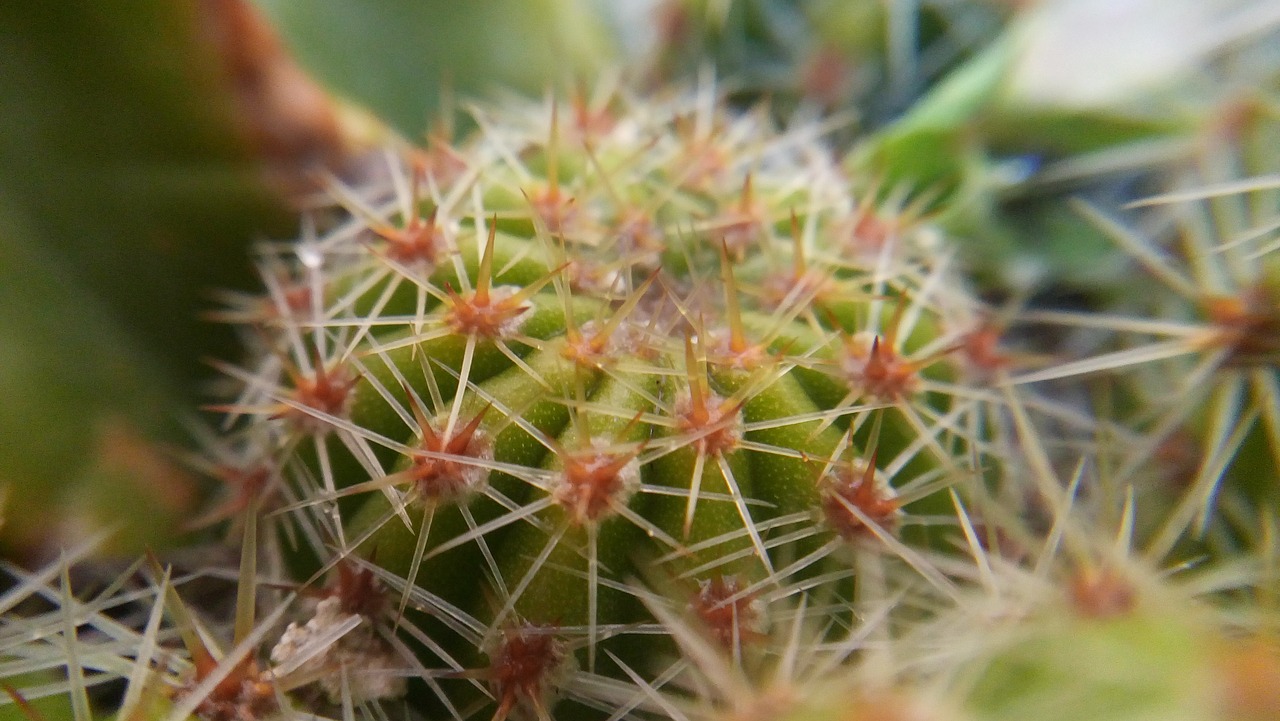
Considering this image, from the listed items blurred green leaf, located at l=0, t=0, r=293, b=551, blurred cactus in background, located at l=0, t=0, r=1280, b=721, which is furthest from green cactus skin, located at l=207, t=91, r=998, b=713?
blurred green leaf, located at l=0, t=0, r=293, b=551

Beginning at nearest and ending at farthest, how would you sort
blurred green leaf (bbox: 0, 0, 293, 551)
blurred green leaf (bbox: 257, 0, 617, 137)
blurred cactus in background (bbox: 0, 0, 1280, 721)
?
blurred cactus in background (bbox: 0, 0, 1280, 721)
blurred green leaf (bbox: 0, 0, 293, 551)
blurred green leaf (bbox: 257, 0, 617, 137)

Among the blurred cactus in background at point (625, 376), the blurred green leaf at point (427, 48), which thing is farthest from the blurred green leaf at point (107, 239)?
the blurred green leaf at point (427, 48)

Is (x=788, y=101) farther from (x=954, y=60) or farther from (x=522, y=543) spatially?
(x=522, y=543)

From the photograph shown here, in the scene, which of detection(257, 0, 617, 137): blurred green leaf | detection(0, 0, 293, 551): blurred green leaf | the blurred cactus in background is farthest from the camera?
detection(257, 0, 617, 137): blurred green leaf

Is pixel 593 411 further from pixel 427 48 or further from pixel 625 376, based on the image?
pixel 427 48

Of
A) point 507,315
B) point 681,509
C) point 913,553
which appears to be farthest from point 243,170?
point 913,553

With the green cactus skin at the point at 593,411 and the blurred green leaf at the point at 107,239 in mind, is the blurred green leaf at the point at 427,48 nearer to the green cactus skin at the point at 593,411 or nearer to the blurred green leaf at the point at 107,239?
the blurred green leaf at the point at 107,239

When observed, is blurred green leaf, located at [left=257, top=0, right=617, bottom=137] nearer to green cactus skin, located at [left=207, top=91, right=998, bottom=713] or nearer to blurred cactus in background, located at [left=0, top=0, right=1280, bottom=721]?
blurred cactus in background, located at [left=0, top=0, right=1280, bottom=721]

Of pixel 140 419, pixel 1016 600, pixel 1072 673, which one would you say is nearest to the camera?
pixel 1072 673
